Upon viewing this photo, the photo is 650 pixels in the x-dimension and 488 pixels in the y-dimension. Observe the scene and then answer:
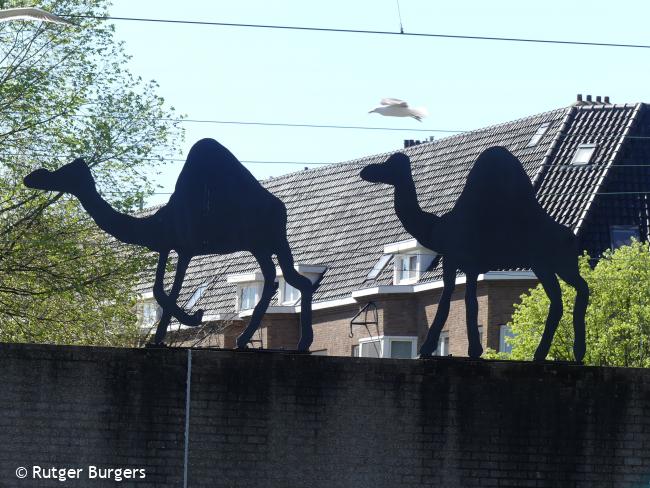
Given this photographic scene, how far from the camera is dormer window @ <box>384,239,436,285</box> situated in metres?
49.1

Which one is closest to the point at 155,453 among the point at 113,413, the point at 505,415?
the point at 113,413

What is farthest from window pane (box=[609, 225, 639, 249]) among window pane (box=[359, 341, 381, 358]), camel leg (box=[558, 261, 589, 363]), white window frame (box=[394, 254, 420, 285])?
camel leg (box=[558, 261, 589, 363])

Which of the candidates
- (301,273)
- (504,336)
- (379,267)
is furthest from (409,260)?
(301,273)

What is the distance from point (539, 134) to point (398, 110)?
24.0m

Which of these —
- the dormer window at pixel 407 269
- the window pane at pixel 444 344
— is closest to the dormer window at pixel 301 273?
the dormer window at pixel 407 269

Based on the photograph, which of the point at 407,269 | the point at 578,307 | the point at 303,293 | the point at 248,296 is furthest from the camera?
the point at 248,296

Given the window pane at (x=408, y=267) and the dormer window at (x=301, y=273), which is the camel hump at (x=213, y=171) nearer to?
the window pane at (x=408, y=267)

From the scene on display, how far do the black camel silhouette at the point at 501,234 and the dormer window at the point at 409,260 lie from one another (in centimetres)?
2547

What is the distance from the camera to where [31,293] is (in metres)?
33.7

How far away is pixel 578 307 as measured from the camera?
914 inches

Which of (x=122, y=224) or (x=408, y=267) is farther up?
(x=408, y=267)

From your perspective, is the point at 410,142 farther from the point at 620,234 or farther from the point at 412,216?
the point at 412,216

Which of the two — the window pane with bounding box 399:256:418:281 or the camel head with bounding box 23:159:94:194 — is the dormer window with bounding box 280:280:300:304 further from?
the camel head with bounding box 23:159:94:194

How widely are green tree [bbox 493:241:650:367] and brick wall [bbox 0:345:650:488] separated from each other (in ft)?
49.3
